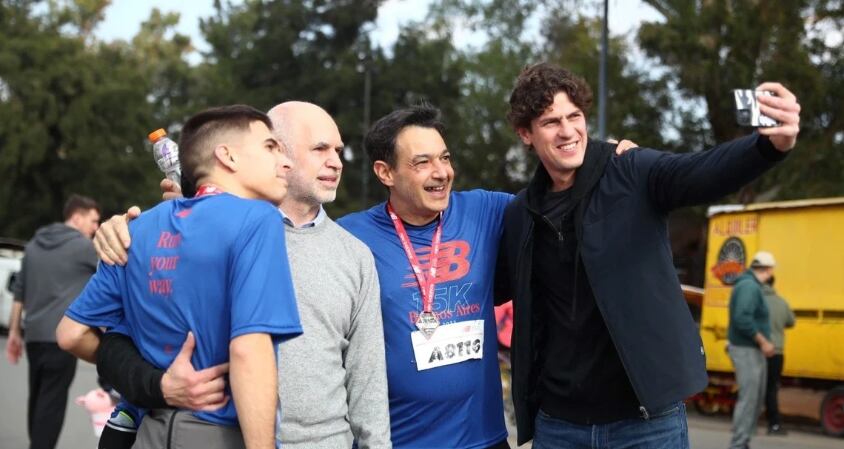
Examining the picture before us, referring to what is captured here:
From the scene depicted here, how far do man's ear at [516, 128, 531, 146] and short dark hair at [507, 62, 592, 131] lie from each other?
22 mm

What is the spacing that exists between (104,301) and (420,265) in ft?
4.71

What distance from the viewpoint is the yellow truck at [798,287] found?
46.4 feet

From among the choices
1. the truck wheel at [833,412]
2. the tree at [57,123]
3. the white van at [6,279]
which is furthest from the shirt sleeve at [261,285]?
the tree at [57,123]

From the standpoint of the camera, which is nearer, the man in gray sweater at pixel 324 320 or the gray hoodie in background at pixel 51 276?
the man in gray sweater at pixel 324 320

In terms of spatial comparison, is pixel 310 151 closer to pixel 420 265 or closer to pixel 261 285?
pixel 420 265

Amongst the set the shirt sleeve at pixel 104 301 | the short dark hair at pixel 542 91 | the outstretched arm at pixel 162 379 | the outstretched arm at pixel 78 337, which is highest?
the short dark hair at pixel 542 91

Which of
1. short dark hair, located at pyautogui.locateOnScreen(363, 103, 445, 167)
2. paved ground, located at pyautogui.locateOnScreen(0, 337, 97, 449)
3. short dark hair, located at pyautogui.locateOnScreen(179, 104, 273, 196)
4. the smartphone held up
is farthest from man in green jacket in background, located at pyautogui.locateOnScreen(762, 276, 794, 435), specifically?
short dark hair, located at pyautogui.locateOnScreen(179, 104, 273, 196)

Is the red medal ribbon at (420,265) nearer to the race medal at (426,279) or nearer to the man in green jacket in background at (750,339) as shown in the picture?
the race medal at (426,279)

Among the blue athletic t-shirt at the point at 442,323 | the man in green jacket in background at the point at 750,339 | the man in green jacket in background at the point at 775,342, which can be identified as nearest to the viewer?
the blue athletic t-shirt at the point at 442,323

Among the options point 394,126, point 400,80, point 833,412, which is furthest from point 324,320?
point 400,80

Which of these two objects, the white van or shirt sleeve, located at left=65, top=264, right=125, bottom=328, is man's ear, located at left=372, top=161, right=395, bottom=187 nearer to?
shirt sleeve, located at left=65, top=264, right=125, bottom=328

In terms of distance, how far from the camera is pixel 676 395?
3789 millimetres

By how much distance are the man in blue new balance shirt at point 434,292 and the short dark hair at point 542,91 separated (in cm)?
45

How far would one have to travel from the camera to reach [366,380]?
3734 millimetres
